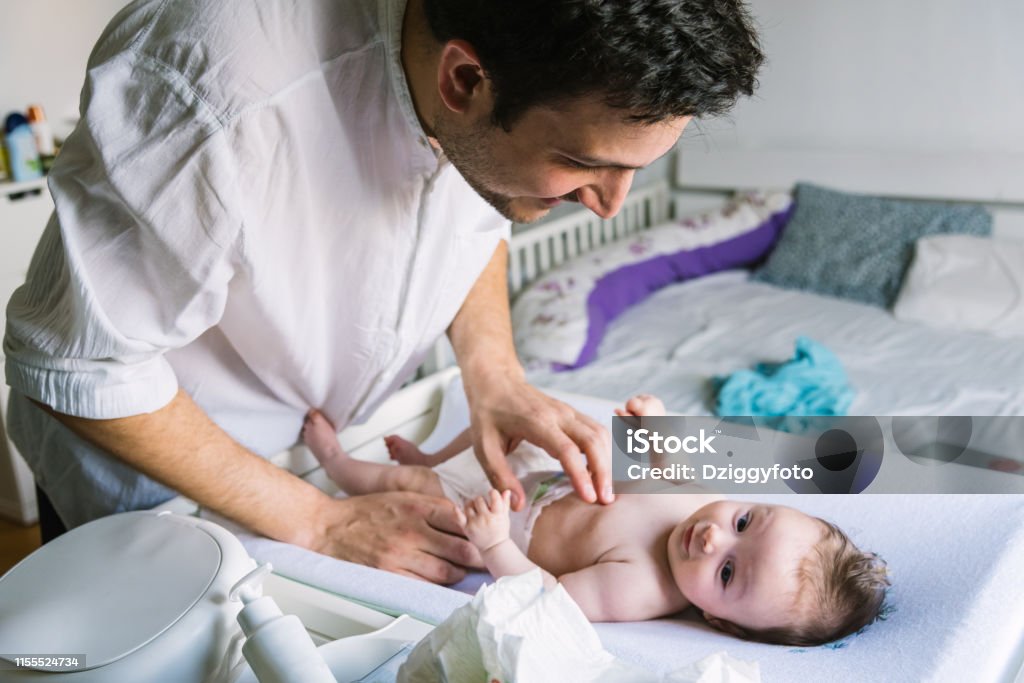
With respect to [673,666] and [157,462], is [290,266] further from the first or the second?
[673,666]

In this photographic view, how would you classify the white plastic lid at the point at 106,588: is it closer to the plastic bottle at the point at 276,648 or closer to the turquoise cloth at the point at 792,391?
the plastic bottle at the point at 276,648

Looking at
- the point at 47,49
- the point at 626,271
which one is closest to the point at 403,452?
the point at 626,271

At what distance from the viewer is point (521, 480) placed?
48.6 inches

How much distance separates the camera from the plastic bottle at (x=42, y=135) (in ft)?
8.84

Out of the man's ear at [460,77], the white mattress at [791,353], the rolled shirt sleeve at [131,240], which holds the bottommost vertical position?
the white mattress at [791,353]

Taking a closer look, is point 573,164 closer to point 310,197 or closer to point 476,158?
point 476,158

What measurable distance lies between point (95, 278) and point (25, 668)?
13.6 inches

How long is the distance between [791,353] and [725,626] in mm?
1539

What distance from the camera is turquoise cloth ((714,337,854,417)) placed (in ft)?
6.94

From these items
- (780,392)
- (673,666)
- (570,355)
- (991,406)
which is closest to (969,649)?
(673,666)

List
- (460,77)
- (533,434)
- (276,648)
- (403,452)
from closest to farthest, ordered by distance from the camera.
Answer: (276,648) < (460,77) < (533,434) < (403,452)

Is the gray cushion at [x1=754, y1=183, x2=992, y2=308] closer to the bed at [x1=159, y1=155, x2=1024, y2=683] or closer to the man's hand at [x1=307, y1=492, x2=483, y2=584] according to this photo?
the bed at [x1=159, y1=155, x2=1024, y2=683]

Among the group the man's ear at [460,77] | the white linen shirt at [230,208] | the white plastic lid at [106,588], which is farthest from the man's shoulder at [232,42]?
the white plastic lid at [106,588]

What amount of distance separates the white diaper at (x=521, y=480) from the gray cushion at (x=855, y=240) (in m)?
1.96
